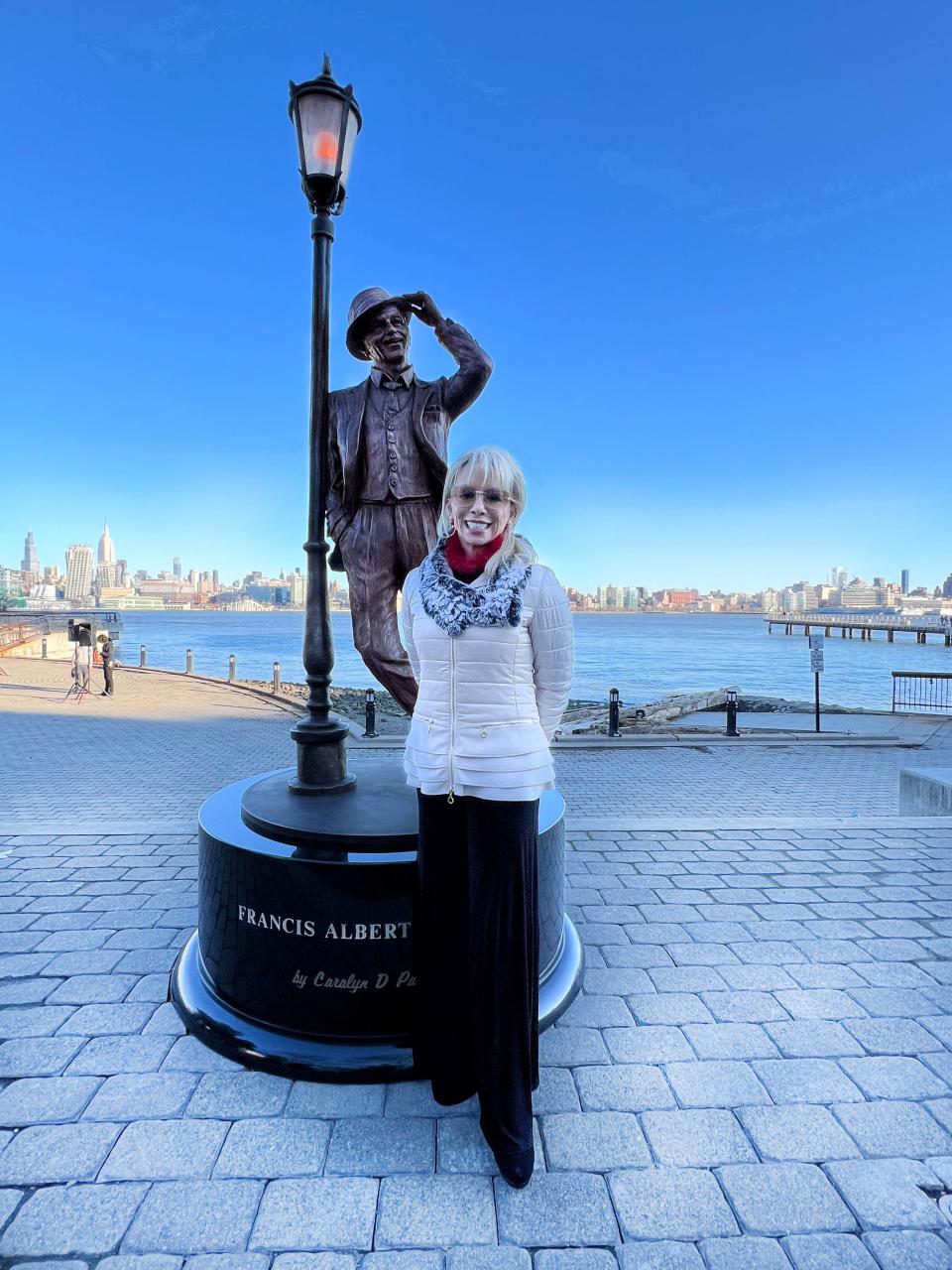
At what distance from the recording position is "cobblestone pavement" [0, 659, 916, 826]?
8.48 meters

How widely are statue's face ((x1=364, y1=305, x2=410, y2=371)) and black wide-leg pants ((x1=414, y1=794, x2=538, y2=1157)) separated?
101 inches

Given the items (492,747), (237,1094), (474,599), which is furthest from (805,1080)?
(474,599)

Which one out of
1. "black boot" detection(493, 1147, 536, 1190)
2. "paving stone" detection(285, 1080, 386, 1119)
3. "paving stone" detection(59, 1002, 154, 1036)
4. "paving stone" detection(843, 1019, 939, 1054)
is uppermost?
"black boot" detection(493, 1147, 536, 1190)

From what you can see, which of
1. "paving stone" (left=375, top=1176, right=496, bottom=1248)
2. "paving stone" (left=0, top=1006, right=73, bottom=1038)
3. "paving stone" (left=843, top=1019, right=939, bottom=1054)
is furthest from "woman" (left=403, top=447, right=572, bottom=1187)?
"paving stone" (left=0, top=1006, right=73, bottom=1038)

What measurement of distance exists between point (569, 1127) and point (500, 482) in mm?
2271

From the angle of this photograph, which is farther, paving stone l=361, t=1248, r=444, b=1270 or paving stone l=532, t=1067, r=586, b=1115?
paving stone l=532, t=1067, r=586, b=1115

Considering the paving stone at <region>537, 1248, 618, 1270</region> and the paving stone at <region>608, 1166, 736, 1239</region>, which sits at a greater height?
the paving stone at <region>537, 1248, 618, 1270</region>

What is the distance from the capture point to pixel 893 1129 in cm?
252

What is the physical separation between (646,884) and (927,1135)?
2609 mm

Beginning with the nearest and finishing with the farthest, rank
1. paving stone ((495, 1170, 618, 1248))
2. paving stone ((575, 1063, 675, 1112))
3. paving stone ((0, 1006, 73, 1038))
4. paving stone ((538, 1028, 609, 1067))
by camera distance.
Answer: paving stone ((495, 1170, 618, 1248))
paving stone ((575, 1063, 675, 1112))
paving stone ((538, 1028, 609, 1067))
paving stone ((0, 1006, 73, 1038))

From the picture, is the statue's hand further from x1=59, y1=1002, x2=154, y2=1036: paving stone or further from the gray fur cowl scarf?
x1=59, y1=1002, x2=154, y2=1036: paving stone

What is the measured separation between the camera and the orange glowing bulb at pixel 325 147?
12.2ft

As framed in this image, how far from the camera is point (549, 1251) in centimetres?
201

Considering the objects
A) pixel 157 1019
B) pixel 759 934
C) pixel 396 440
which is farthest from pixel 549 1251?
pixel 396 440
